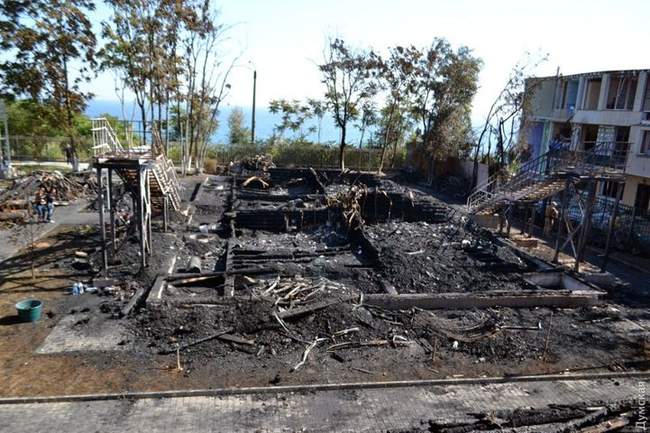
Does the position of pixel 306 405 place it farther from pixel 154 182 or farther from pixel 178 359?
pixel 154 182

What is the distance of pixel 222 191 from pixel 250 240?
9.45 meters

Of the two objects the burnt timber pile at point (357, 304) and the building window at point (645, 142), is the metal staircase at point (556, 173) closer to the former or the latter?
the burnt timber pile at point (357, 304)

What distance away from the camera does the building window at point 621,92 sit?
2775 centimetres

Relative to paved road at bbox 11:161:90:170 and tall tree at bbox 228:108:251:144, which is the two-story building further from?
paved road at bbox 11:161:90:170

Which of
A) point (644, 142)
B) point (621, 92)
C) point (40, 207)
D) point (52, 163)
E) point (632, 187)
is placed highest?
point (621, 92)

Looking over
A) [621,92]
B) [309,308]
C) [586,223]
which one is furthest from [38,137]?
[621,92]

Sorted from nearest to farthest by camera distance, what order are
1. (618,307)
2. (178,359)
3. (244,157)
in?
(178,359)
(618,307)
(244,157)

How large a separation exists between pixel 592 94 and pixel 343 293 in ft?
83.6

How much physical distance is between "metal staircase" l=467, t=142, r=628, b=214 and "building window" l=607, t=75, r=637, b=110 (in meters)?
11.8

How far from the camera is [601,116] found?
2898 centimetres

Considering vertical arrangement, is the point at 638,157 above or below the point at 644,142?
below

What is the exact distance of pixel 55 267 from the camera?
1513 cm

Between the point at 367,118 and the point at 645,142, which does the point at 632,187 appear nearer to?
the point at 645,142

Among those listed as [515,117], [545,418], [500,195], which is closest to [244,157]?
[515,117]
